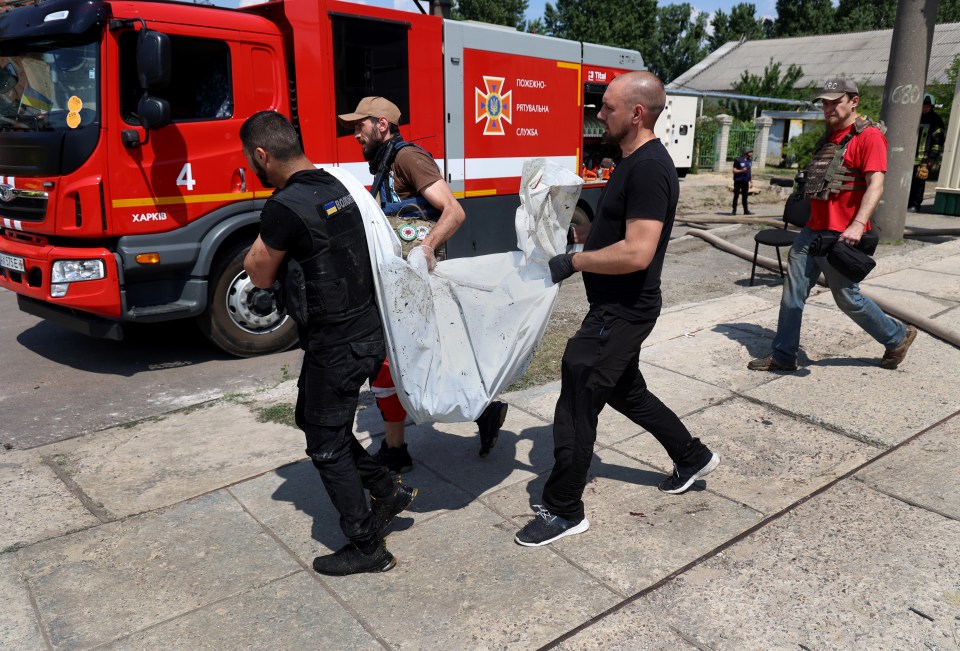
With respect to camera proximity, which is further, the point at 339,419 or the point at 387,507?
the point at 387,507

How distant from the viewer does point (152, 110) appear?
514cm

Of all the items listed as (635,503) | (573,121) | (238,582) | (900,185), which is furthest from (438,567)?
(900,185)

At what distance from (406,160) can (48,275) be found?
3.26 metres

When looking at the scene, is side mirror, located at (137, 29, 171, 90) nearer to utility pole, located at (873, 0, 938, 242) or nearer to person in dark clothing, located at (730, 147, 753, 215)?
utility pole, located at (873, 0, 938, 242)

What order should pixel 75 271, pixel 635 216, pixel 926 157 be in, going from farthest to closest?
pixel 926 157 < pixel 75 271 < pixel 635 216

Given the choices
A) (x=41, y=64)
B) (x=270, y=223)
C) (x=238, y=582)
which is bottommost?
(x=238, y=582)

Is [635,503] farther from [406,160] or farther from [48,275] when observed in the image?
[48,275]

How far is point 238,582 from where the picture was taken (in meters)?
2.97

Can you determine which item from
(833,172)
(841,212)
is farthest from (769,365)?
(833,172)

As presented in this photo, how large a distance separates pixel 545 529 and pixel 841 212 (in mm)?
3052

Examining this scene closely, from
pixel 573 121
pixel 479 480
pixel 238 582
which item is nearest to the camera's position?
pixel 238 582

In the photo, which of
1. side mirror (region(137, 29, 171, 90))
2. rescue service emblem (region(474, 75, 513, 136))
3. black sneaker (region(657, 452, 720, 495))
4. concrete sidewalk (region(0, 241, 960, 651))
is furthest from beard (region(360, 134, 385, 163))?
rescue service emblem (region(474, 75, 513, 136))

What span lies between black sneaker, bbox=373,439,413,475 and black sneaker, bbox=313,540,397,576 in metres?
0.84

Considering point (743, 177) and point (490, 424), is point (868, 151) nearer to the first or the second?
point (490, 424)
